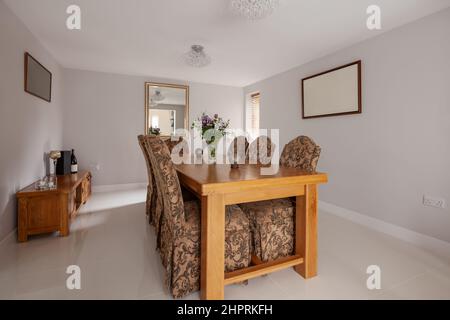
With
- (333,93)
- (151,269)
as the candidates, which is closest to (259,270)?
(151,269)

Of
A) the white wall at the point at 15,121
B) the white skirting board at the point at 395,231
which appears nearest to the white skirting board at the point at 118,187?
the white wall at the point at 15,121

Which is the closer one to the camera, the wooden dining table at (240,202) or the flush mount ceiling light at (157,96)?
the wooden dining table at (240,202)

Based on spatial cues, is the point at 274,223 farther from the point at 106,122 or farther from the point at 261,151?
the point at 106,122

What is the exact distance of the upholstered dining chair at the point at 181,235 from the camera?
4.84 ft

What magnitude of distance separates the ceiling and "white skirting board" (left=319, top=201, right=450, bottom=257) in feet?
7.31

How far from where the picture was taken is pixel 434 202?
2.31 meters

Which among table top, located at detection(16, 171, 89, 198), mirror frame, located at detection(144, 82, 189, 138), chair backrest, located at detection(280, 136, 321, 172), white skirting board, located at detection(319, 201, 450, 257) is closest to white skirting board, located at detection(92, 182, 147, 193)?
mirror frame, located at detection(144, 82, 189, 138)

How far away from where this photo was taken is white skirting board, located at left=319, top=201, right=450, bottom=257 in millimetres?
2240

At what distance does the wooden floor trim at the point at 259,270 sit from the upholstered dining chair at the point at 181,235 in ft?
0.27

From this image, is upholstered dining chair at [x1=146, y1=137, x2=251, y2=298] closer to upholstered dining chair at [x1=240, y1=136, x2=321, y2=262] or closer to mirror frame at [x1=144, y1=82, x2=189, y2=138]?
upholstered dining chair at [x1=240, y1=136, x2=321, y2=262]

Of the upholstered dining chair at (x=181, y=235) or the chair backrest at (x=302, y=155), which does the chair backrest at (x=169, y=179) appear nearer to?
the upholstered dining chair at (x=181, y=235)

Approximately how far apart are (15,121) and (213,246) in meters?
2.50

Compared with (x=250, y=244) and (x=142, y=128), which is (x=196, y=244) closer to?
(x=250, y=244)
